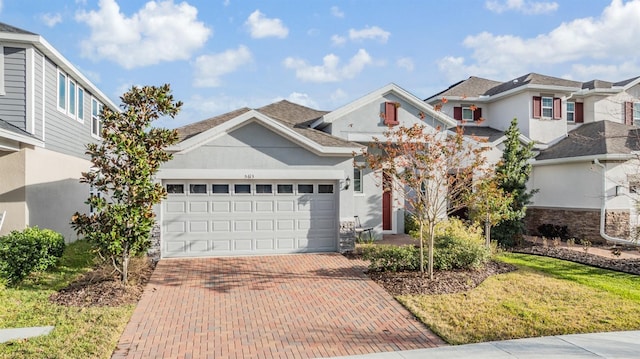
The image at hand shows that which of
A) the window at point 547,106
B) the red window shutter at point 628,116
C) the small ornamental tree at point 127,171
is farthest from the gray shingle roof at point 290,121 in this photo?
the red window shutter at point 628,116

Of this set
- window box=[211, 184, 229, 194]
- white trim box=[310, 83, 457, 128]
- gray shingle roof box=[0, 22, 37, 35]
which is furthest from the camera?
white trim box=[310, 83, 457, 128]

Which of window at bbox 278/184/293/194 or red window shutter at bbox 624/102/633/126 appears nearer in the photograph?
window at bbox 278/184/293/194

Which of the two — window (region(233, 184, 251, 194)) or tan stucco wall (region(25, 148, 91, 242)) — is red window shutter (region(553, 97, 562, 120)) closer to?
window (region(233, 184, 251, 194))

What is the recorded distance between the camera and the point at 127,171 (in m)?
9.79

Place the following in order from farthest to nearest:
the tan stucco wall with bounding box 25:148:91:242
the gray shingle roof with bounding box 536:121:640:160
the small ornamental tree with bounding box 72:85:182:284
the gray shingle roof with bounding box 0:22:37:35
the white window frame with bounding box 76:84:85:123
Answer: the gray shingle roof with bounding box 536:121:640:160 < the white window frame with bounding box 76:84:85:123 < the tan stucco wall with bounding box 25:148:91:242 < the gray shingle roof with bounding box 0:22:37:35 < the small ornamental tree with bounding box 72:85:182:284

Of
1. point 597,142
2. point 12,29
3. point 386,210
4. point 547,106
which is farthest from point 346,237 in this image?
point 547,106

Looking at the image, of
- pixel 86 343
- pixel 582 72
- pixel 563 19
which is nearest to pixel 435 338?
pixel 86 343

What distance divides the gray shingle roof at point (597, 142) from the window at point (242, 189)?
13197 millimetres

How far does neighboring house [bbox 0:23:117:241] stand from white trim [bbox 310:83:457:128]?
31.0ft

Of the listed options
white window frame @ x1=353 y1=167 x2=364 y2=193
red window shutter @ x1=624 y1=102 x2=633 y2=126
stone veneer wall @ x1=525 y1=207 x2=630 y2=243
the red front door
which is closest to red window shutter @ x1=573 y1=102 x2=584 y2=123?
red window shutter @ x1=624 y1=102 x2=633 y2=126

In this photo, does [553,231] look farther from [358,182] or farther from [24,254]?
[24,254]

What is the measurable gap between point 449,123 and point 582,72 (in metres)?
12.9

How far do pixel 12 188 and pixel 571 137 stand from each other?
2298 cm

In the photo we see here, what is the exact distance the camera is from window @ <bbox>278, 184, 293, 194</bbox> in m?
14.1
